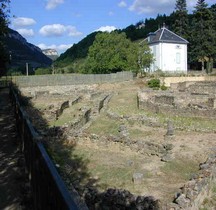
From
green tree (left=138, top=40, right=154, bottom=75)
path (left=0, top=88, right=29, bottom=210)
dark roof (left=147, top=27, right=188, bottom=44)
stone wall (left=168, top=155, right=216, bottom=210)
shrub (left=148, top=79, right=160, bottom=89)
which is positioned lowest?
stone wall (left=168, top=155, right=216, bottom=210)

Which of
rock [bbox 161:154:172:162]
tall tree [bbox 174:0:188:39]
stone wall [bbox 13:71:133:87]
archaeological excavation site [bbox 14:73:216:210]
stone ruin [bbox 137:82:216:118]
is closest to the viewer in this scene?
archaeological excavation site [bbox 14:73:216:210]

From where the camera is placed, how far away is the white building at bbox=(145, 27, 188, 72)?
65.1 m

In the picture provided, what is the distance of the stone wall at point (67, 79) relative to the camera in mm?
52719

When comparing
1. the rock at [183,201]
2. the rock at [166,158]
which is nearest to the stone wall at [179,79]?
the rock at [166,158]

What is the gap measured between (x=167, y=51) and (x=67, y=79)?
20.3m

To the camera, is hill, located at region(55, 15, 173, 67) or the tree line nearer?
the tree line

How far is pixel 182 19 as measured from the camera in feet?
253

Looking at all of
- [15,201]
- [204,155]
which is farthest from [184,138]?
[15,201]

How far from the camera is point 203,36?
225ft

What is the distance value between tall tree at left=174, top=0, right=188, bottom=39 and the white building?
7.60m

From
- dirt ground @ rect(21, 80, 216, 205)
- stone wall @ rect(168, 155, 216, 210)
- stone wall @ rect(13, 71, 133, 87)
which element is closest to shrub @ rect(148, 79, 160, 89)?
stone wall @ rect(13, 71, 133, 87)

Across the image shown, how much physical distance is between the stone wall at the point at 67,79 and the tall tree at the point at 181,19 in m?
22.8

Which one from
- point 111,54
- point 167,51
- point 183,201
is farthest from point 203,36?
point 183,201

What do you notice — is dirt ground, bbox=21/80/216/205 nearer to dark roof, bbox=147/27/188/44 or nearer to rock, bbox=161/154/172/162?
rock, bbox=161/154/172/162
